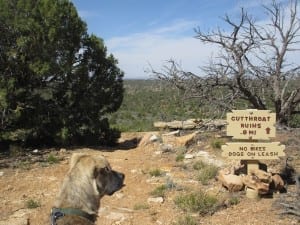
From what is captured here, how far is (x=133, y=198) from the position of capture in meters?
8.50

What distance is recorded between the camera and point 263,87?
40.7 feet

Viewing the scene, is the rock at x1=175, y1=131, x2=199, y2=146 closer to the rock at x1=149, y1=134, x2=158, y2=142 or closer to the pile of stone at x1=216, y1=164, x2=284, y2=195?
the rock at x1=149, y1=134, x2=158, y2=142

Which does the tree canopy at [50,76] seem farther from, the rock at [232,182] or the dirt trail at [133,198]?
the rock at [232,182]

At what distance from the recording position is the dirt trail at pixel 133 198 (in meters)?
7.50

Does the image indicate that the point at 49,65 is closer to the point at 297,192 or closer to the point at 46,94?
the point at 46,94

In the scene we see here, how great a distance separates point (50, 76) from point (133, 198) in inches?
202

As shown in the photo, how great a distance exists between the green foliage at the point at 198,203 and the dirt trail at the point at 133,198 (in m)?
0.11

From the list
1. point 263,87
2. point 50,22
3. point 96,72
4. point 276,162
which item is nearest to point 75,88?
point 96,72

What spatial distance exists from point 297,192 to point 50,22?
282 inches

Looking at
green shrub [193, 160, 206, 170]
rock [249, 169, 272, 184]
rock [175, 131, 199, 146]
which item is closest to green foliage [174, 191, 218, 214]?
rock [249, 169, 272, 184]

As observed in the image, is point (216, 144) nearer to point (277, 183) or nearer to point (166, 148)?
point (166, 148)

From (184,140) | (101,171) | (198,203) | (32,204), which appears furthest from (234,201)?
(101,171)

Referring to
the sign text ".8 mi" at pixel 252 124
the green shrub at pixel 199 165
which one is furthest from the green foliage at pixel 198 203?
the green shrub at pixel 199 165

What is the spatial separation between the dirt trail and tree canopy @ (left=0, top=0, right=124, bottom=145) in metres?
1.46
